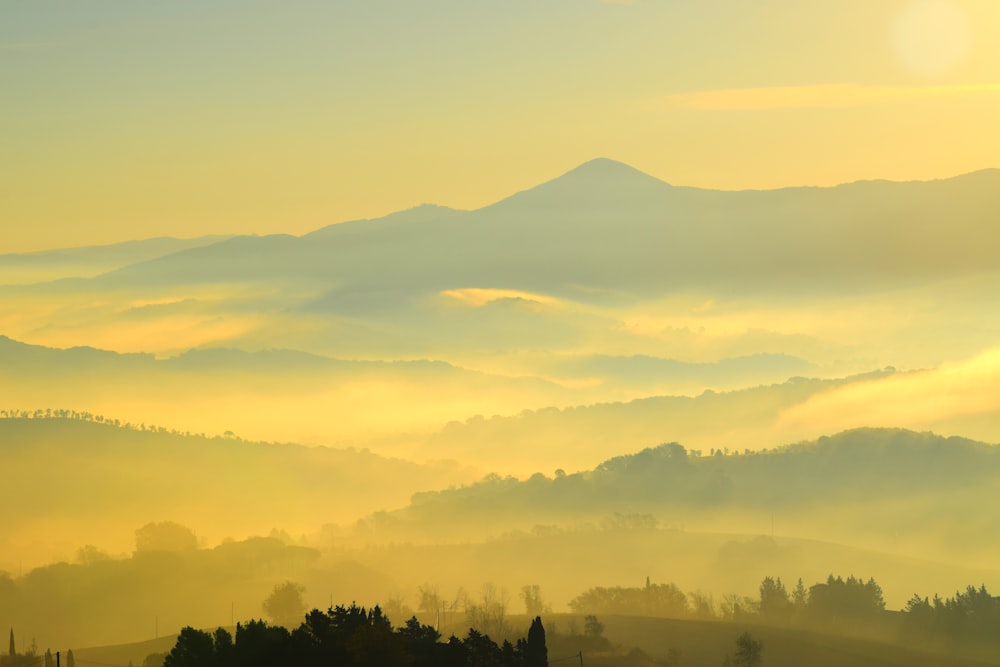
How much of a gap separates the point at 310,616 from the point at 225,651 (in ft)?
38.7

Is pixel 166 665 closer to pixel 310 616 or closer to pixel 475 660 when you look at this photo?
pixel 310 616

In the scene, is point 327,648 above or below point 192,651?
below

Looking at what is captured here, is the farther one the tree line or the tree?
the tree

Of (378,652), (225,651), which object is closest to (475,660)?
(378,652)

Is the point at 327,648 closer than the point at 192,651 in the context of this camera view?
Yes

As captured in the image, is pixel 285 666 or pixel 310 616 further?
pixel 310 616

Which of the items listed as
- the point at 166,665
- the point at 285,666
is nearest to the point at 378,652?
the point at 285,666

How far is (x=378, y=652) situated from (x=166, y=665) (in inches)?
1068

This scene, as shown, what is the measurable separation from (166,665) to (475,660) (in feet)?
124

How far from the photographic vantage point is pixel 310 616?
200 metres

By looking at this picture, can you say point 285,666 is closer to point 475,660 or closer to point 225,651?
point 225,651

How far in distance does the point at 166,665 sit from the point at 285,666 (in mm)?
19260

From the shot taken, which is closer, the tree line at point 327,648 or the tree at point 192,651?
the tree line at point 327,648

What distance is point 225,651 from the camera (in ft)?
636
